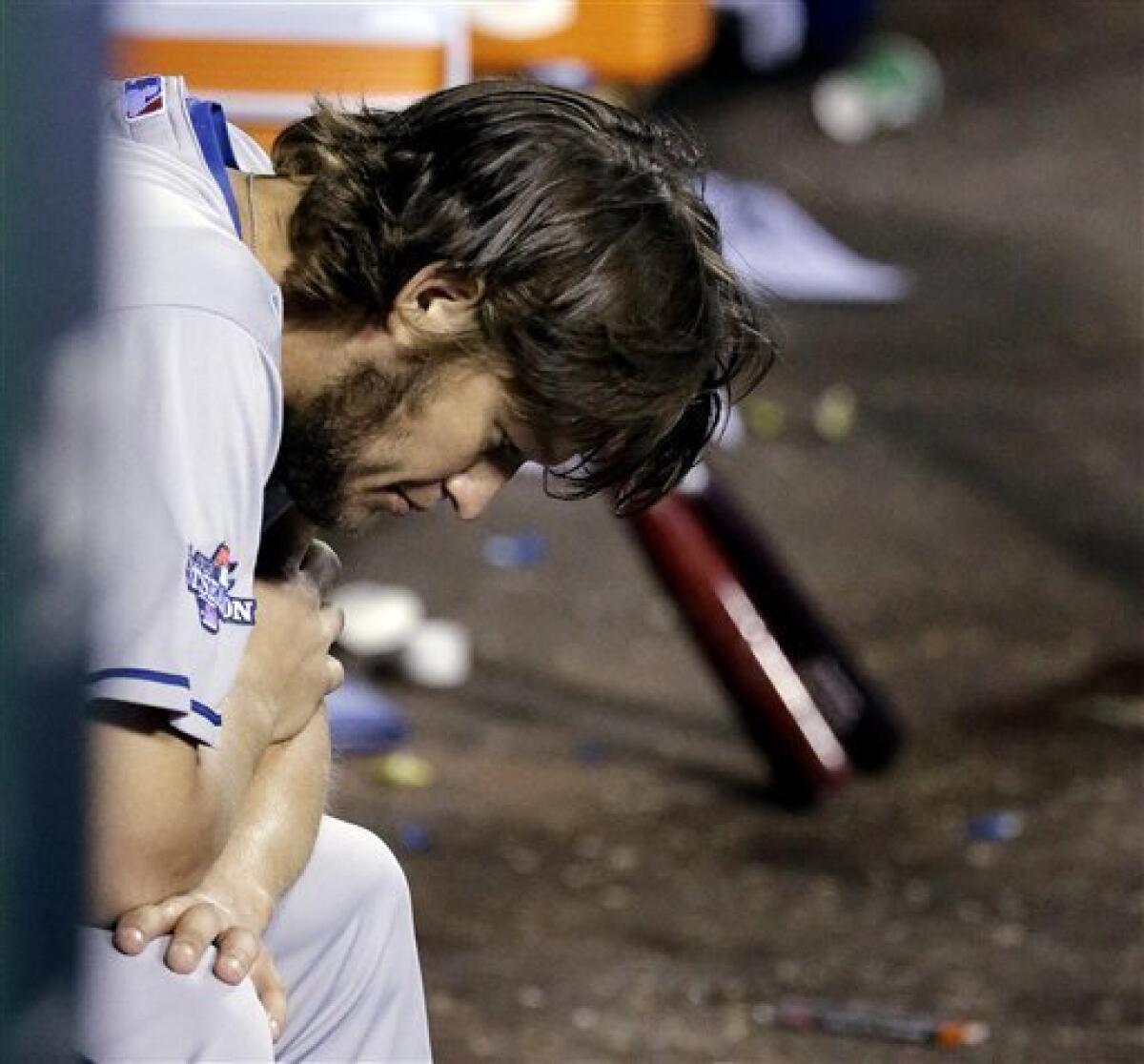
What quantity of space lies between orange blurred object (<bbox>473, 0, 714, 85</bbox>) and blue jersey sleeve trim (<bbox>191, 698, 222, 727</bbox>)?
14.7ft

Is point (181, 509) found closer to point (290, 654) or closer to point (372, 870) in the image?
point (290, 654)

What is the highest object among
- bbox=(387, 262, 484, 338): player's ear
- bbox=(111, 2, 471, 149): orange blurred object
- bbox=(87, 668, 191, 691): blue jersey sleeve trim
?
bbox=(387, 262, 484, 338): player's ear

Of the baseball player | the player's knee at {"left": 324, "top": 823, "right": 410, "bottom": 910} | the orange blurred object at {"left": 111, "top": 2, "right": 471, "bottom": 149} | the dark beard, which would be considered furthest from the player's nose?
the orange blurred object at {"left": 111, "top": 2, "right": 471, "bottom": 149}

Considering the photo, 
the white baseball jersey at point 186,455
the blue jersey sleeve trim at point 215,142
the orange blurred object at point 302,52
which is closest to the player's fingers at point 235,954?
the white baseball jersey at point 186,455

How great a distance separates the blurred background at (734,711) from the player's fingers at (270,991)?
0.77 metres

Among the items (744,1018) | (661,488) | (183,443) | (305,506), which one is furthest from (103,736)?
(744,1018)

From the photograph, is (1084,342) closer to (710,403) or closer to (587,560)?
(587,560)

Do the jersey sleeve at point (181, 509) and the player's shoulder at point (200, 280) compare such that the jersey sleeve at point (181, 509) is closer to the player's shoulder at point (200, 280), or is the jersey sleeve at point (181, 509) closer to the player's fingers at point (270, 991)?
the player's shoulder at point (200, 280)

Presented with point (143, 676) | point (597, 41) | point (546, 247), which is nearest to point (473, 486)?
point (546, 247)

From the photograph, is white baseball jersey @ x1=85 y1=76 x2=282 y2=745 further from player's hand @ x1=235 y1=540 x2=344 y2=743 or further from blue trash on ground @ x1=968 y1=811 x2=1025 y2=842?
blue trash on ground @ x1=968 y1=811 x2=1025 y2=842

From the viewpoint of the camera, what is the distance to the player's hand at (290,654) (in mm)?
2861

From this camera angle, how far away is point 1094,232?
10.5 meters

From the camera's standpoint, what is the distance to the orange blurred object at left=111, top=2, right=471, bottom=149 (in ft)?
18.1

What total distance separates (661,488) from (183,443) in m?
0.70
